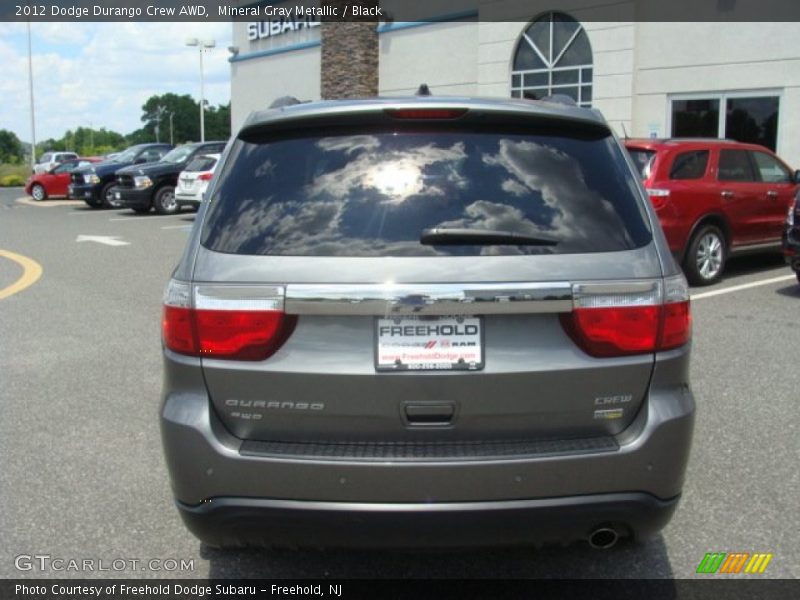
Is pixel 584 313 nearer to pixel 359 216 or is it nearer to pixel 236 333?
pixel 359 216

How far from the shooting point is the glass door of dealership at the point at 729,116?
719 inches

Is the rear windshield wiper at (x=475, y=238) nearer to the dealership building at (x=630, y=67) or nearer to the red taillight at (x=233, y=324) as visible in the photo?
the red taillight at (x=233, y=324)

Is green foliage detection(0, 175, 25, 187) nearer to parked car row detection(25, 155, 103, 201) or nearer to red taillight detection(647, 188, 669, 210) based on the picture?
parked car row detection(25, 155, 103, 201)

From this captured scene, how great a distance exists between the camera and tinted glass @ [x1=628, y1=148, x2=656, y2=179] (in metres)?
9.73

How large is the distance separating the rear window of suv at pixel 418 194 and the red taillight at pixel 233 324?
0.16 m

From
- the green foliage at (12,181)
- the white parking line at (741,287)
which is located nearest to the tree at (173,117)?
the green foliage at (12,181)

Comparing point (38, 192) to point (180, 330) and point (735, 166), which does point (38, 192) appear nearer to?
point (735, 166)

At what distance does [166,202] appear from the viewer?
72.4 ft

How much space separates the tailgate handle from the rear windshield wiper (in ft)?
1.69

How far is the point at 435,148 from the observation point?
2867mm

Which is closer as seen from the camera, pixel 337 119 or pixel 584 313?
pixel 584 313

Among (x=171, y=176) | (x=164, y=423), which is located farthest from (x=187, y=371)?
(x=171, y=176)

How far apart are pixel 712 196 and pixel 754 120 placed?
32.0 ft

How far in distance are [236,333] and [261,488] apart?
0.50 m
